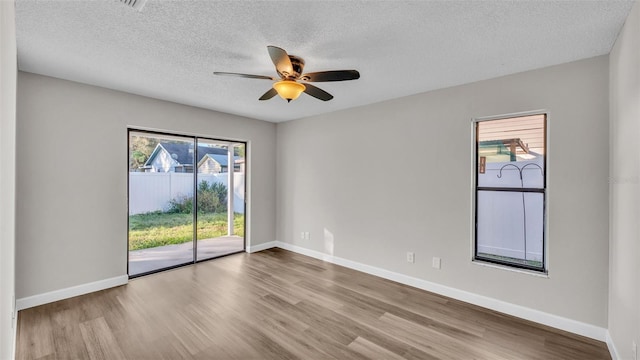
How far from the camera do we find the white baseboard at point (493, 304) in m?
2.54

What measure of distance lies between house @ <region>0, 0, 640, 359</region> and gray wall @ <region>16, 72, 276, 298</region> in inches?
0.6

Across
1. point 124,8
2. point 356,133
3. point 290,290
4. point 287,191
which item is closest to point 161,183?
point 287,191

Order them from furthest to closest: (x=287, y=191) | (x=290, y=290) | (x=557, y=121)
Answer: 1. (x=287, y=191)
2. (x=290, y=290)
3. (x=557, y=121)

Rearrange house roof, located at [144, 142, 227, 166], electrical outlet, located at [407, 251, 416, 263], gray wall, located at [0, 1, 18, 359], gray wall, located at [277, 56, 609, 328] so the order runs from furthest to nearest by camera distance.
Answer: house roof, located at [144, 142, 227, 166]
electrical outlet, located at [407, 251, 416, 263]
gray wall, located at [277, 56, 609, 328]
gray wall, located at [0, 1, 18, 359]

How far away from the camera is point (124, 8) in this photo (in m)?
1.87

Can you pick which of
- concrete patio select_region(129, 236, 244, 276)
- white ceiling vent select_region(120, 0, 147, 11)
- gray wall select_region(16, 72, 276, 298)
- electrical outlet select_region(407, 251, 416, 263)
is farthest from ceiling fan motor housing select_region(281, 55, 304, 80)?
concrete patio select_region(129, 236, 244, 276)

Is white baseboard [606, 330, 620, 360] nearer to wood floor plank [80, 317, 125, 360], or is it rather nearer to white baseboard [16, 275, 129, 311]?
wood floor plank [80, 317, 125, 360]

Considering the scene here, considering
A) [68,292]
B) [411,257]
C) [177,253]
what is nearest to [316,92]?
[411,257]

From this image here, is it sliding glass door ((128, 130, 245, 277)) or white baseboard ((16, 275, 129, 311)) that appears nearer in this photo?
white baseboard ((16, 275, 129, 311))

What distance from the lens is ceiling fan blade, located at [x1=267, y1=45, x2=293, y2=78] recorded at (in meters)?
1.96

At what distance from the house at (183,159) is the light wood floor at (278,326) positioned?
1.67 metres

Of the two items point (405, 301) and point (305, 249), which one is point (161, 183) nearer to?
point (305, 249)

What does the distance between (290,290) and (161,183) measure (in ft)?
8.43

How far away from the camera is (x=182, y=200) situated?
14.4 feet
